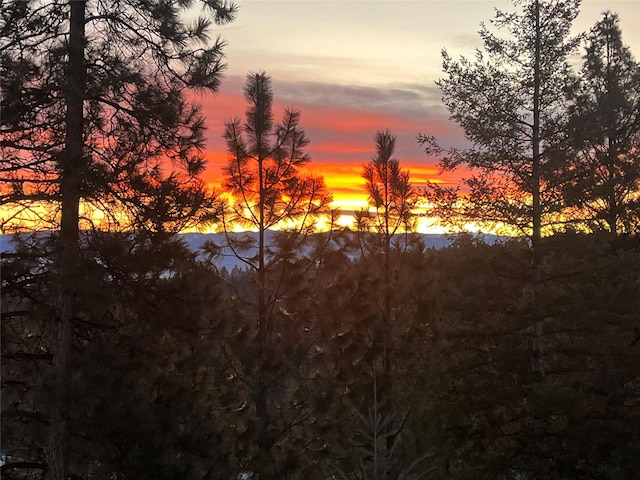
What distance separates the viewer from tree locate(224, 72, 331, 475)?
1470 cm

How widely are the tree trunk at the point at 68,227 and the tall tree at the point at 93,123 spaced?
1 cm

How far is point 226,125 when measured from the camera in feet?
49.1

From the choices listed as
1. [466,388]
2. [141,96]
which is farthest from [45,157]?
[466,388]

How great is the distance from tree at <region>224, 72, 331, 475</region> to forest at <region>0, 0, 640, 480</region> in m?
0.05

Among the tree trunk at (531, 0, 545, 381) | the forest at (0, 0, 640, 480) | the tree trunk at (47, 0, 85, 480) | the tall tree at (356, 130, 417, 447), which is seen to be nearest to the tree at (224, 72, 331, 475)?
the forest at (0, 0, 640, 480)

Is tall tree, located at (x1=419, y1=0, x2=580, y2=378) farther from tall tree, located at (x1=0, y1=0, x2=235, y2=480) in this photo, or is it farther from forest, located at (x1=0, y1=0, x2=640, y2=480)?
tall tree, located at (x1=0, y1=0, x2=235, y2=480)

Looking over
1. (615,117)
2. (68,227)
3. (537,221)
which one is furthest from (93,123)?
(615,117)

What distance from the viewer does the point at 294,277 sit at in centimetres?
1494

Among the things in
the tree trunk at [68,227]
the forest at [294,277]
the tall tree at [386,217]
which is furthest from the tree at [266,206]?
the tree trunk at [68,227]

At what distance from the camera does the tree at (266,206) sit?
579 inches

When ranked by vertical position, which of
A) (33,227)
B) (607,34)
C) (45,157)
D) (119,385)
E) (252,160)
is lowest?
(119,385)

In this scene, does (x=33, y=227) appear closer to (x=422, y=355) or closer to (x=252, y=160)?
(x=252, y=160)

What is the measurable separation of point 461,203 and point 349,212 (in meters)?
2.92

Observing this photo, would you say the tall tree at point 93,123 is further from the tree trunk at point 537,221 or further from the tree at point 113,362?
the tree trunk at point 537,221
